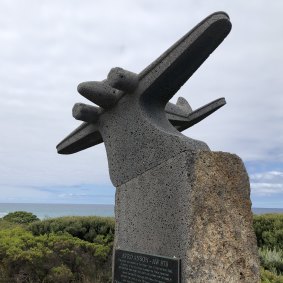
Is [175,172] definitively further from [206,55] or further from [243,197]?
[206,55]

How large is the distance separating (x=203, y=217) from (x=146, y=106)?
49.1 inches

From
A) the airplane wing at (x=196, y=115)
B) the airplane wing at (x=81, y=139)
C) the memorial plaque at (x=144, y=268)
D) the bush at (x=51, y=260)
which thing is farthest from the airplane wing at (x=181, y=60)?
the bush at (x=51, y=260)

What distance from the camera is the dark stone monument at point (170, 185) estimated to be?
3361mm

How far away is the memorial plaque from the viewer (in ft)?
11.2

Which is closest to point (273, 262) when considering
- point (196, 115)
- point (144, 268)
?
point (196, 115)

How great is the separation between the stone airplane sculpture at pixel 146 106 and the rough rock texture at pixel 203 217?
191 mm

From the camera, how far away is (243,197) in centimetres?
361

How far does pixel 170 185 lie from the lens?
3.58 m

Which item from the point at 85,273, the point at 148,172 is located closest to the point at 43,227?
the point at 85,273

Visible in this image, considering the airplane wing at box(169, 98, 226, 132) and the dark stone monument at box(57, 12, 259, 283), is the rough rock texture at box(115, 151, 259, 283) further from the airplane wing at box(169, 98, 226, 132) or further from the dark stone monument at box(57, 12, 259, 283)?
the airplane wing at box(169, 98, 226, 132)

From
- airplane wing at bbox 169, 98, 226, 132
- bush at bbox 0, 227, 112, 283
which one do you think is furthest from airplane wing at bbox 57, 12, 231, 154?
bush at bbox 0, 227, 112, 283

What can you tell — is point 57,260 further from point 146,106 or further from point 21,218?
point 21,218

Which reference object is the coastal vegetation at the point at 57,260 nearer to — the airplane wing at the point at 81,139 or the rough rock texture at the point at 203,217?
the airplane wing at the point at 81,139

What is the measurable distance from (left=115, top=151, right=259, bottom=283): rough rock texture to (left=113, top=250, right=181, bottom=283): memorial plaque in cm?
6
